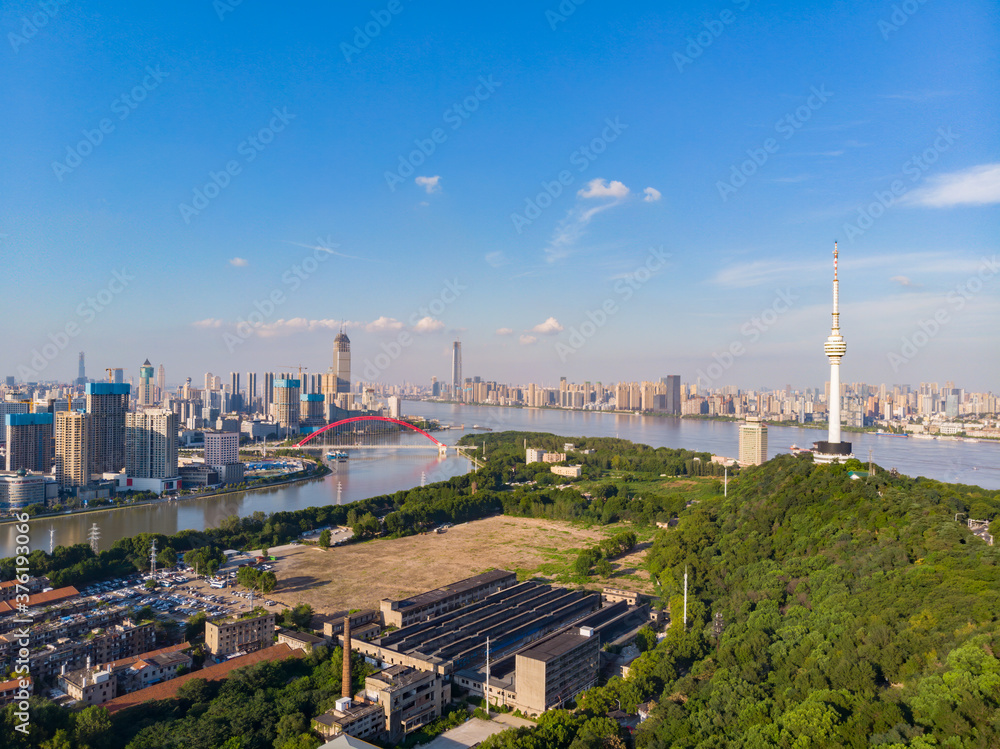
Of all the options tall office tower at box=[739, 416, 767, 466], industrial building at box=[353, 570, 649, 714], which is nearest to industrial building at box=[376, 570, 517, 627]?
industrial building at box=[353, 570, 649, 714]

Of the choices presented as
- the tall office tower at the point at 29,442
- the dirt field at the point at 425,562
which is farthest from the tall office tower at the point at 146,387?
the dirt field at the point at 425,562

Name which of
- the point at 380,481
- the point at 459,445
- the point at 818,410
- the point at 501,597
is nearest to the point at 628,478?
the point at 380,481

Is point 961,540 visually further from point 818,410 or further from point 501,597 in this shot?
point 818,410

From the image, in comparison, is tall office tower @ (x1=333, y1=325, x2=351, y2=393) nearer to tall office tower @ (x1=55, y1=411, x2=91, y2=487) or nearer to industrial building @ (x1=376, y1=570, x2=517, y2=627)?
tall office tower @ (x1=55, y1=411, x2=91, y2=487)

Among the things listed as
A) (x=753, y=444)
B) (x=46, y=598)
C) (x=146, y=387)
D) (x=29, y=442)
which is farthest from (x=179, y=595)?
(x=146, y=387)

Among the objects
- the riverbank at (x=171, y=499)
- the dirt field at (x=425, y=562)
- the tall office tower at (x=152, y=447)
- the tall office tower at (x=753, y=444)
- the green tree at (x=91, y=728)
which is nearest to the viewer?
the green tree at (x=91, y=728)

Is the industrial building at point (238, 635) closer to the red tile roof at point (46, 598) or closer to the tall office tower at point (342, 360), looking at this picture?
the red tile roof at point (46, 598)

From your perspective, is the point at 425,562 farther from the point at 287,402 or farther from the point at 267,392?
the point at 267,392
